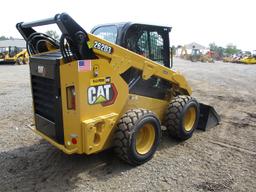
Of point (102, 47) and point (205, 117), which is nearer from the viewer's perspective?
point (102, 47)

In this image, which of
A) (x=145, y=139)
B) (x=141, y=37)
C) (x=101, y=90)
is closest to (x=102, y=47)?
(x=101, y=90)

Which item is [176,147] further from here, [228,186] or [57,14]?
[57,14]

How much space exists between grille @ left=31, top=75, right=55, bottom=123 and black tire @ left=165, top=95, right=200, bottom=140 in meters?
2.11

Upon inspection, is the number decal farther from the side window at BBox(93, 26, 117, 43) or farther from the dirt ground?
the dirt ground

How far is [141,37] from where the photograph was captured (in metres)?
5.09

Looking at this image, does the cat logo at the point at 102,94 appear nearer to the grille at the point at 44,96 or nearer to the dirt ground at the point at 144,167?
the grille at the point at 44,96

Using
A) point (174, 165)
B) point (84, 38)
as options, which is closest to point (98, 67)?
point (84, 38)

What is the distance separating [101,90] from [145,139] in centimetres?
121

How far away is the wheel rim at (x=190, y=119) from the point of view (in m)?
5.74

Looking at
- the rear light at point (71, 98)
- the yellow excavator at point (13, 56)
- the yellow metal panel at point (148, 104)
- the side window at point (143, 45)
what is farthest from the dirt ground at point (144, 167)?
the yellow excavator at point (13, 56)

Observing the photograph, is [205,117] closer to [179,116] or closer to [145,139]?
[179,116]

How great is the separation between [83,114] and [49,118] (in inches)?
32.0

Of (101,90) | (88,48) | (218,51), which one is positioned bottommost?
(101,90)

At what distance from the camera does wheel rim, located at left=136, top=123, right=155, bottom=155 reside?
15.3 feet
